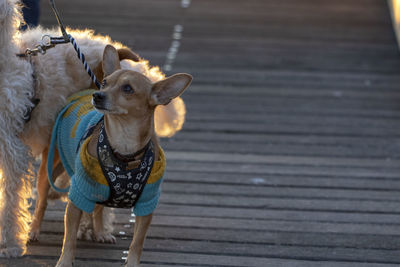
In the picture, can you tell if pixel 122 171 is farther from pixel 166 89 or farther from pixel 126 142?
pixel 166 89

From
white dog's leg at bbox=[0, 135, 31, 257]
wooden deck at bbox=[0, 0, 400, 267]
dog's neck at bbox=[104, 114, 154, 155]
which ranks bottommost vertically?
wooden deck at bbox=[0, 0, 400, 267]

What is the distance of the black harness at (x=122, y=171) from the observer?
280 centimetres

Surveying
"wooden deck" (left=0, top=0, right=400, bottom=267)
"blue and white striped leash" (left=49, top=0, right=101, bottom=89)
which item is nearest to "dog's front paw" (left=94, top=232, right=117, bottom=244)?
"wooden deck" (left=0, top=0, right=400, bottom=267)

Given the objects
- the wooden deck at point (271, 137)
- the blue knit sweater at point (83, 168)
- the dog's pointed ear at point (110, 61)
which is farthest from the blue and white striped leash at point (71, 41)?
the wooden deck at point (271, 137)

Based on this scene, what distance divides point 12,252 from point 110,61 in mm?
988

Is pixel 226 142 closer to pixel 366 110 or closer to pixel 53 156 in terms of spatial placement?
pixel 366 110

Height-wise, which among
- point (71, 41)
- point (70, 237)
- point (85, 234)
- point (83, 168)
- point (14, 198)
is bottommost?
point (85, 234)

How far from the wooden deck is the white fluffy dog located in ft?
0.67

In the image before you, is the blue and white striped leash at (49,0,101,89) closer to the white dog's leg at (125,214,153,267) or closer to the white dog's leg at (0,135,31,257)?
the white dog's leg at (0,135,31,257)

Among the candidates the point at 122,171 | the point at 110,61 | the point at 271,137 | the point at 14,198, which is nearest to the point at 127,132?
the point at 122,171

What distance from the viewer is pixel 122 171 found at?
280 cm

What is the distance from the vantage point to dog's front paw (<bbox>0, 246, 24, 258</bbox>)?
3178mm

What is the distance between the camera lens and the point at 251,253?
3.31 m

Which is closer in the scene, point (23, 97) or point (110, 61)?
point (110, 61)
